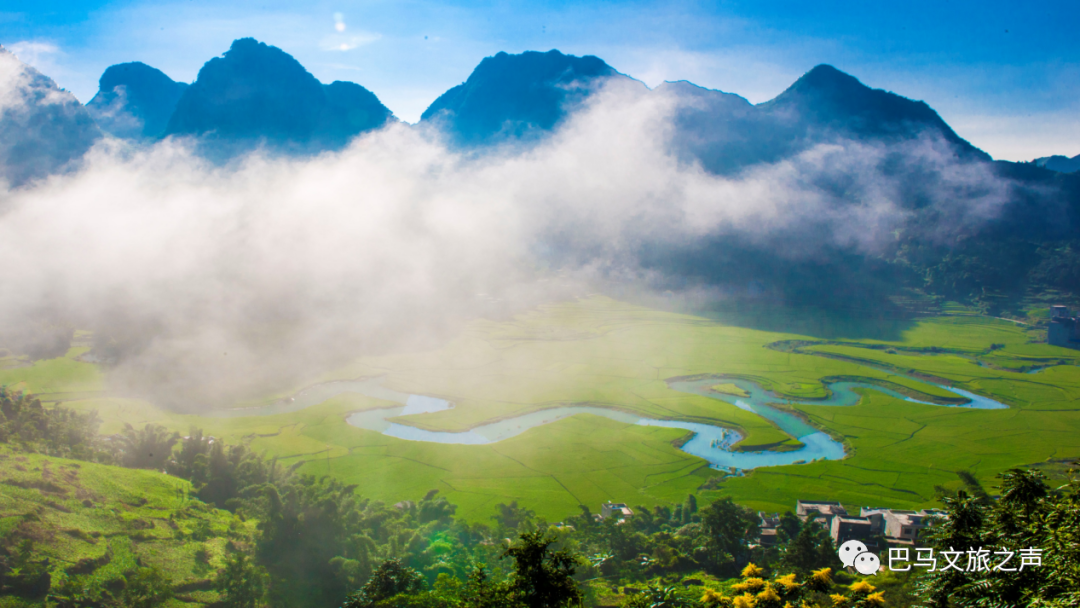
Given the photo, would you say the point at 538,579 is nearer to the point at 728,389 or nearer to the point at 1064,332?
the point at 728,389

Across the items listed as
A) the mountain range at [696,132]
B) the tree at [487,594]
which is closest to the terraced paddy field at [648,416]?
the tree at [487,594]

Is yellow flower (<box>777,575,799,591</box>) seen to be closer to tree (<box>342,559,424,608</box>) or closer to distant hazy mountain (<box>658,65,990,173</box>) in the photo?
tree (<box>342,559,424,608</box>)

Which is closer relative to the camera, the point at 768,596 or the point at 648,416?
the point at 768,596

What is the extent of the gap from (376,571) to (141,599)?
7.36 meters

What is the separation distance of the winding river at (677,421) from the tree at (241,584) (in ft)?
59.9

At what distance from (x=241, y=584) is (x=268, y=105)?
116 m

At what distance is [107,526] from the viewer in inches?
800

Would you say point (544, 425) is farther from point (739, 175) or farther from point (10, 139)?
point (739, 175)

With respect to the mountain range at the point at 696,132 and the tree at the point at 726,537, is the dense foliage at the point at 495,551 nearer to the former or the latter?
the tree at the point at 726,537

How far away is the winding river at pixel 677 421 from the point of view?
123ft

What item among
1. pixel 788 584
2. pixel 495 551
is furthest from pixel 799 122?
pixel 788 584

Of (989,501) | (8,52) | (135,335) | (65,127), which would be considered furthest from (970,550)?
(65,127)

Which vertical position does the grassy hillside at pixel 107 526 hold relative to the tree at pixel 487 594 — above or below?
below

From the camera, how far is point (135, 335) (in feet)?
157
